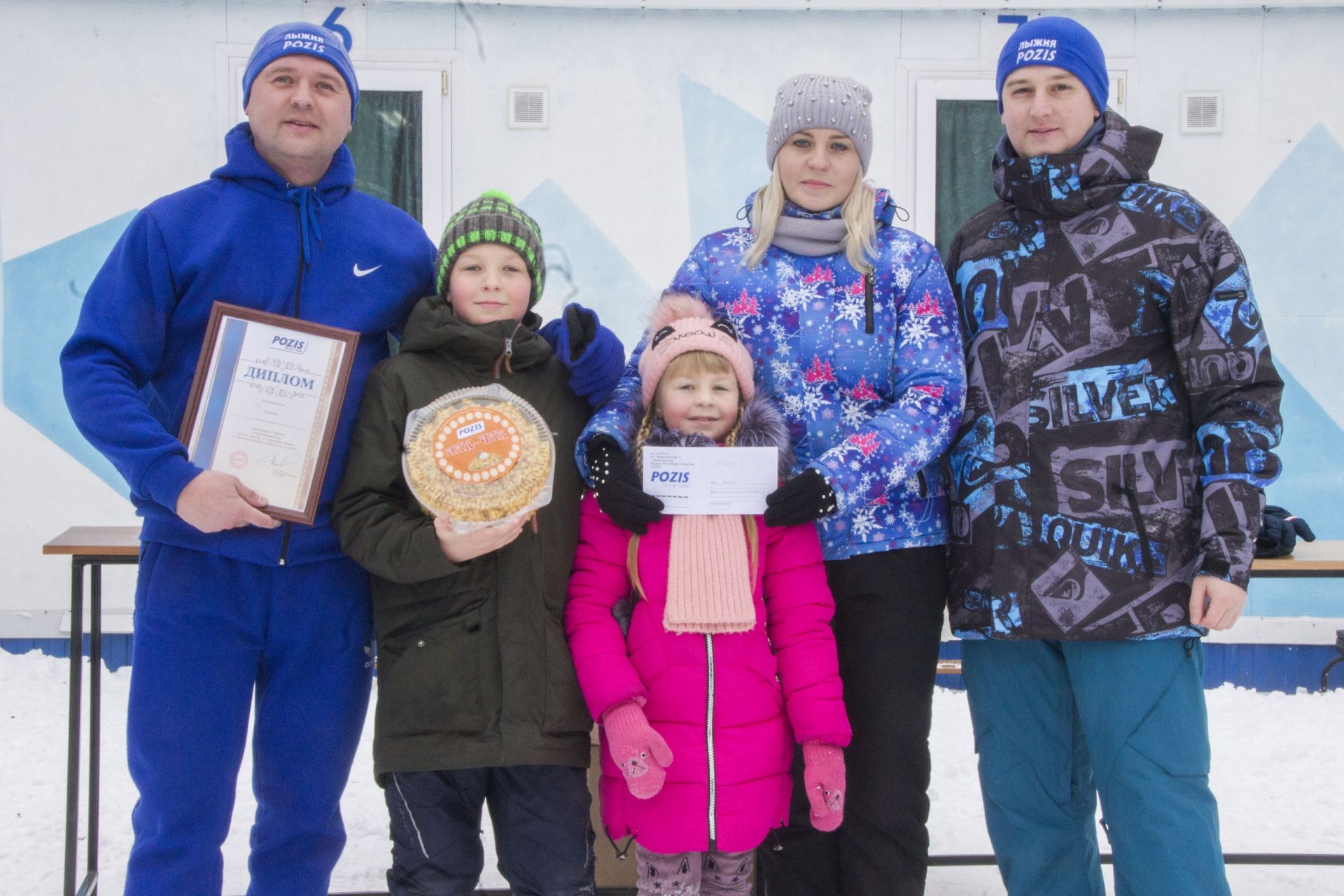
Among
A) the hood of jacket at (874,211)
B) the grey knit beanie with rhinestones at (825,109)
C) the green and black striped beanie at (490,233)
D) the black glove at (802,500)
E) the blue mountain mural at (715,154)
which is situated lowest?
the black glove at (802,500)

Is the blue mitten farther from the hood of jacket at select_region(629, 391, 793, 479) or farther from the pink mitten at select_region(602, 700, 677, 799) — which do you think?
the pink mitten at select_region(602, 700, 677, 799)

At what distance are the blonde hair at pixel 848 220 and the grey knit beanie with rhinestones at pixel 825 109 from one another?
68 mm

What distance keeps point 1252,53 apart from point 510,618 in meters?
4.75

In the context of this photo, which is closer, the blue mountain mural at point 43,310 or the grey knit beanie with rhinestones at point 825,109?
the grey knit beanie with rhinestones at point 825,109

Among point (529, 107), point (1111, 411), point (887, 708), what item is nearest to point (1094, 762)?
point (887, 708)

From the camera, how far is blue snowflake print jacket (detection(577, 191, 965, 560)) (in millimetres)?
1925

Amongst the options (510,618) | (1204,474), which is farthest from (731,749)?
(1204,474)

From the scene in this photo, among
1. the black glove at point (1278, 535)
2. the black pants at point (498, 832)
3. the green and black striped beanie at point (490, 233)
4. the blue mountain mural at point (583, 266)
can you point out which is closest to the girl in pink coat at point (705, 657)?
the black pants at point (498, 832)

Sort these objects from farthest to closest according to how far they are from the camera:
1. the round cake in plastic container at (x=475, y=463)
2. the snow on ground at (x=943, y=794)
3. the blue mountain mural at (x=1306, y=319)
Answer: the blue mountain mural at (x=1306, y=319)
the snow on ground at (x=943, y=794)
the round cake in plastic container at (x=475, y=463)

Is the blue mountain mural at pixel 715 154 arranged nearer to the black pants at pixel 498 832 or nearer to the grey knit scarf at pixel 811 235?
the grey knit scarf at pixel 811 235

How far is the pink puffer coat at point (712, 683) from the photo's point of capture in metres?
1.77

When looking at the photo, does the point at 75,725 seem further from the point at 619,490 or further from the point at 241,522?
the point at 619,490

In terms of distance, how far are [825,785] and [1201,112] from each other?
14.0 feet

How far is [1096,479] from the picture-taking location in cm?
190
